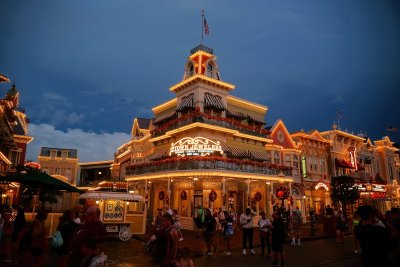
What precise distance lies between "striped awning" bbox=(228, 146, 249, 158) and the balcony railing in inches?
79.4

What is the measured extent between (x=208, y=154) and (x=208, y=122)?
2805 millimetres

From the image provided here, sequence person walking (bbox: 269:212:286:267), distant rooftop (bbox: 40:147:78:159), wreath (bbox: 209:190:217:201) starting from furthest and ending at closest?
distant rooftop (bbox: 40:147:78:159) < wreath (bbox: 209:190:217:201) < person walking (bbox: 269:212:286:267)

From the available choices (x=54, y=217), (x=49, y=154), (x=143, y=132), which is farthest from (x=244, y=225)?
(x=49, y=154)

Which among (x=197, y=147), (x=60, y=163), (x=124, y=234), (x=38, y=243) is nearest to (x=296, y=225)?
(x=124, y=234)

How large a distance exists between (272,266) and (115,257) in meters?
6.07

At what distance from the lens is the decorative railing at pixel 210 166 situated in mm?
21875

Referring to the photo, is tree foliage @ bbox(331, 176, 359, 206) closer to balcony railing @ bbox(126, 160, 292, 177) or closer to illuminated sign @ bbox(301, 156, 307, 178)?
illuminated sign @ bbox(301, 156, 307, 178)

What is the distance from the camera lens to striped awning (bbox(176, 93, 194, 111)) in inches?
1024

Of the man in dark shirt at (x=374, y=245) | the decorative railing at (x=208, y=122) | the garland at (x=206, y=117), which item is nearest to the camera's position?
the man in dark shirt at (x=374, y=245)

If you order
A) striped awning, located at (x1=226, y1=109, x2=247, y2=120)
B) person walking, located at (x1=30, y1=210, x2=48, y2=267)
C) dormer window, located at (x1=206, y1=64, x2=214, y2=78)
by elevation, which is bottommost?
person walking, located at (x1=30, y1=210, x2=48, y2=267)

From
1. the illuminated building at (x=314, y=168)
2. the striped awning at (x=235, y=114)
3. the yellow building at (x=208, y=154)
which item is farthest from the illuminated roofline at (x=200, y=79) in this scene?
the illuminated building at (x=314, y=168)

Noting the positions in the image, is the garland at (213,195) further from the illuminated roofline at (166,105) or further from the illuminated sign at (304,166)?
the illuminated sign at (304,166)

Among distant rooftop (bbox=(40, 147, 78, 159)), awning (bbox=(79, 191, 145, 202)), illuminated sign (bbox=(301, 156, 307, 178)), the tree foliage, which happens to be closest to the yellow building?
illuminated sign (bbox=(301, 156, 307, 178))

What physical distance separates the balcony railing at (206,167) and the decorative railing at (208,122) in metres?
4.11
